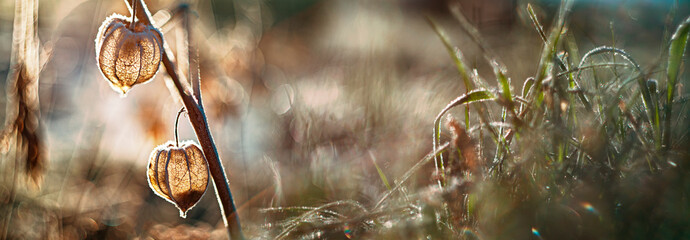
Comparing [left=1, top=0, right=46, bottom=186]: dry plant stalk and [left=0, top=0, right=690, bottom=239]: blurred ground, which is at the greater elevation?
[left=1, top=0, right=46, bottom=186]: dry plant stalk

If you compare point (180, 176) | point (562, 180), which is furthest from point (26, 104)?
point (562, 180)

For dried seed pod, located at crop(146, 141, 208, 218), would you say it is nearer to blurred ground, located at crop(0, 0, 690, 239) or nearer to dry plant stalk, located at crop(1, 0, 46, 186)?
blurred ground, located at crop(0, 0, 690, 239)

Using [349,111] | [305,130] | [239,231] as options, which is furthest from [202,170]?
[349,111]

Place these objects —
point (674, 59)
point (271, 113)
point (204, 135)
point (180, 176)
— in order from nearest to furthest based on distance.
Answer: point (674, 59) < point (204, 135) < point (180, 176) < point (271, 113)

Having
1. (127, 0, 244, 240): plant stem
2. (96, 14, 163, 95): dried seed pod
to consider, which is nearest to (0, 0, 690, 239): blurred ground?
(127, 0, 244, 240): plant stem

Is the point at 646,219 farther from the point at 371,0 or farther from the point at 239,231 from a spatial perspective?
the point at 371,0

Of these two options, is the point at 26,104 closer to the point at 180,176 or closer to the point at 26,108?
the point at 26,108

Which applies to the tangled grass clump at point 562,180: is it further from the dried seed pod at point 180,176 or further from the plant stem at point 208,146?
the dried seed pod at point 180,176

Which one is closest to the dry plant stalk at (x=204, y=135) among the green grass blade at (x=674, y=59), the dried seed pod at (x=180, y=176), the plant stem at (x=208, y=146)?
the plant stem at (x=208, y=146)
